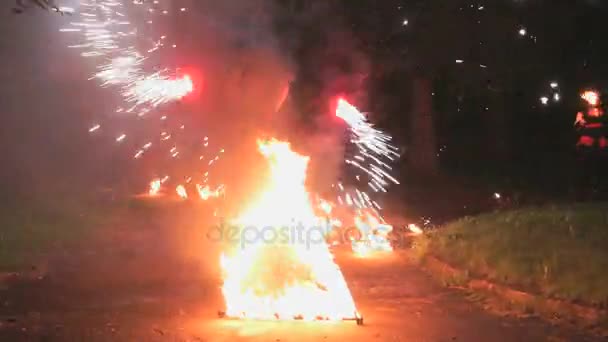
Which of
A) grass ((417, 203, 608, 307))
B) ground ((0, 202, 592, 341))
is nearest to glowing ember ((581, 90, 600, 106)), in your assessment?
grass ((417, 203, 608, 307))

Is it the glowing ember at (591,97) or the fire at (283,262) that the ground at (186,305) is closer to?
the fire at (283,262)

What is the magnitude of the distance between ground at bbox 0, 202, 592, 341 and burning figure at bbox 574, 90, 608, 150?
50.1ft

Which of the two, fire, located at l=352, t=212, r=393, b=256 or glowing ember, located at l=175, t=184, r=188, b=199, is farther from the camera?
glowing ember, located at l=175, t=184, r=188, b=199

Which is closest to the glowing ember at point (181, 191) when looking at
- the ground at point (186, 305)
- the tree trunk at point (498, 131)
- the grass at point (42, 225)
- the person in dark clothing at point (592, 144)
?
the grass at point (42, 225)

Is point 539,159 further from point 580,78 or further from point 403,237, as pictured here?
point 403,237

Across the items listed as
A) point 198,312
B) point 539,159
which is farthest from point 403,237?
point 539,159

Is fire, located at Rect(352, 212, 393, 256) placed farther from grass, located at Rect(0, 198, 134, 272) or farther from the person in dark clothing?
the person in dark clothing

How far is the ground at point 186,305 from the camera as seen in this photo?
30.4ft

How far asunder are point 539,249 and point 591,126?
19.5 meters

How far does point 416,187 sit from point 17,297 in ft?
57.6

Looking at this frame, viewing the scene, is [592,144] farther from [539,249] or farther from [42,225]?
[42,225]

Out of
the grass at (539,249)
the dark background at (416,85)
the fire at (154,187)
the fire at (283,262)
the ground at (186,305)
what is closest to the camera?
the ground at (186,305)

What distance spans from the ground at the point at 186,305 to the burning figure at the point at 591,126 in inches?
601

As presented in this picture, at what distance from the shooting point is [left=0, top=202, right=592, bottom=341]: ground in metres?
9.27
